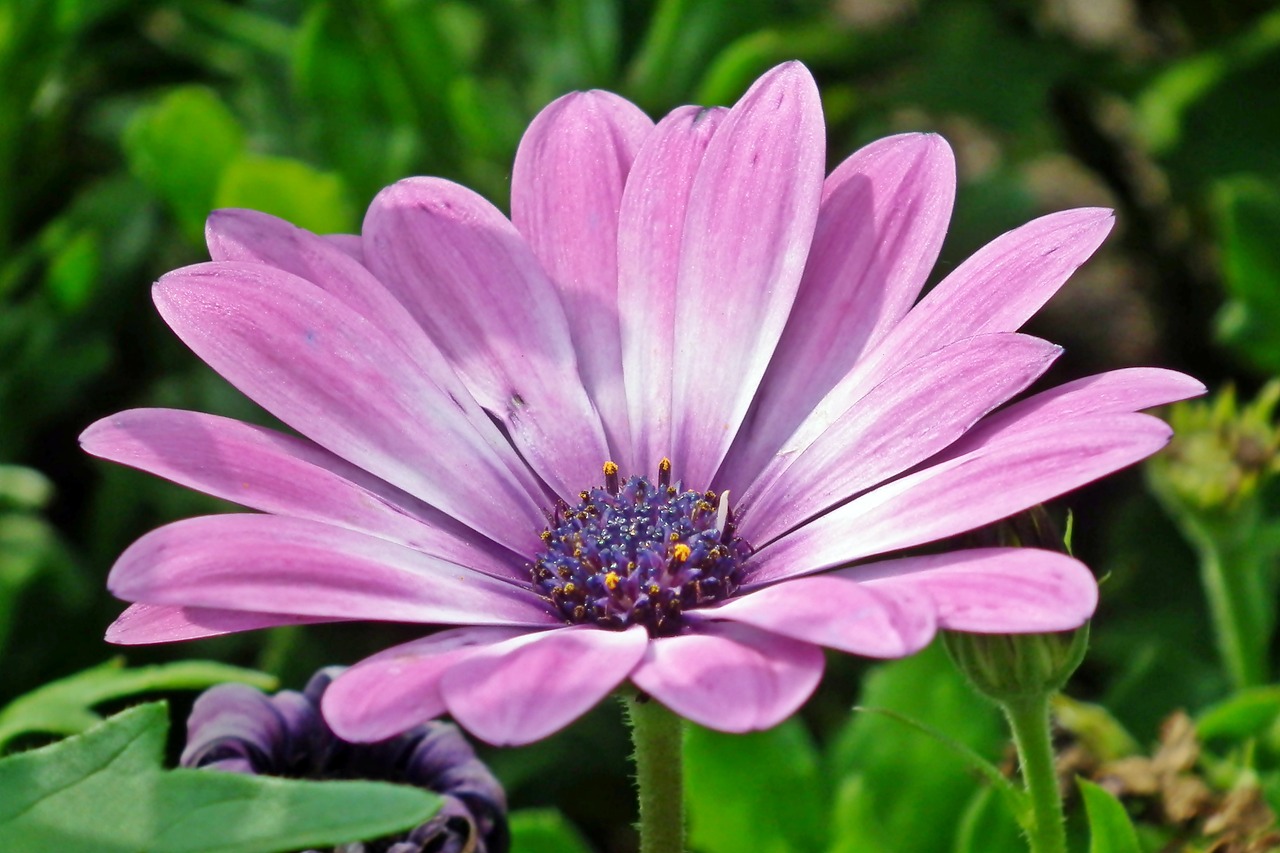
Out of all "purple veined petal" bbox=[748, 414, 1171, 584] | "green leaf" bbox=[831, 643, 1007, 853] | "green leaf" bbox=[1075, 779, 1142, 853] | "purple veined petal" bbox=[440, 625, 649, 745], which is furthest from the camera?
"green leaf" bbox=[831, 643, 1007, 853]

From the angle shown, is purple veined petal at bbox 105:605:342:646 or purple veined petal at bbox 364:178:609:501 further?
purple veined petal at bbox 364:178:609:501

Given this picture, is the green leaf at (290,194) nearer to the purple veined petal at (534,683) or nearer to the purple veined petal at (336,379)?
the purple veined petal at (336,379)

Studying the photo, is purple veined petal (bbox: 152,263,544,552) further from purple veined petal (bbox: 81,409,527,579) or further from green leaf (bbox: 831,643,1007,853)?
green leaf (bbox: 831,643,1007,853)

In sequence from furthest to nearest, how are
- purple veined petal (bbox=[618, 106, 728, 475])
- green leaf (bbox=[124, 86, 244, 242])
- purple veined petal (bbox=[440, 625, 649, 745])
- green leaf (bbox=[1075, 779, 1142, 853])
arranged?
green leaf (bbox=[124, 86, 244, 242]) → purple veined petal (bbox=[618, 106, 728, 475]) → green leaf (bbox=[1075, 779, 1142, 853]) → purple veined petal (bbox=[440, 625, 649, 745])

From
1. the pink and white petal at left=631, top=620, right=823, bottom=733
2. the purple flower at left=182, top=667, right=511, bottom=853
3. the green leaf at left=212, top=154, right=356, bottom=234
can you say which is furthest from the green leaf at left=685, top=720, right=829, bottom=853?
the green leaf at left=212, top=154, right=356, bottom=234

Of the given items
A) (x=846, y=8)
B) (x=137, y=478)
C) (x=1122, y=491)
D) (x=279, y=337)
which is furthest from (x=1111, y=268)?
(x=279, y=337)

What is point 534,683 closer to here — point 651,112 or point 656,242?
point 656,242

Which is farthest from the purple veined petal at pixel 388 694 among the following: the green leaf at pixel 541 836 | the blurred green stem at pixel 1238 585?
the blurred green stem at pixel 1238 585

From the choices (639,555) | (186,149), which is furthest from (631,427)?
(186,149)
